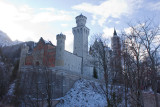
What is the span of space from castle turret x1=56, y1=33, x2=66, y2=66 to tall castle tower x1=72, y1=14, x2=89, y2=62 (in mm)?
10277

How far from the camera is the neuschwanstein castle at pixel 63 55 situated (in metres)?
30.9

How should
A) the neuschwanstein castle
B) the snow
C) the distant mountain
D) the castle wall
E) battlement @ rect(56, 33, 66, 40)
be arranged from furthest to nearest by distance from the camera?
1. the distant mountain
2. the castle wall
3. battlement @ rect(56, 33, 66, 40)
4. the neuschwanstein castle
5. the snow

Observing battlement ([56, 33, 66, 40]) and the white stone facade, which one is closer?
the white stone facade

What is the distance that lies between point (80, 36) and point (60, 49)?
1240cm

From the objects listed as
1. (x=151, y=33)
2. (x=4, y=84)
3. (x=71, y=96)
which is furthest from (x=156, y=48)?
(x=4, y=84)

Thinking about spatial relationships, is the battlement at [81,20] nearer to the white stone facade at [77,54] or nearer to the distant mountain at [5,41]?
the white stone facade at [77,54]

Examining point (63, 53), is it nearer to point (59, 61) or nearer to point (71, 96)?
point (59, 61)

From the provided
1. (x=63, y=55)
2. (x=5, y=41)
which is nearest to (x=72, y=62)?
(x=63, y=55)

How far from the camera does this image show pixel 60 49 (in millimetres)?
31359

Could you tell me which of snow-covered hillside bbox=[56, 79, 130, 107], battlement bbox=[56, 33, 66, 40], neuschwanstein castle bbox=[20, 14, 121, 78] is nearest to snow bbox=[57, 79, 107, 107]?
snow-covered hillside bbox=[56, 79, 130, 107]

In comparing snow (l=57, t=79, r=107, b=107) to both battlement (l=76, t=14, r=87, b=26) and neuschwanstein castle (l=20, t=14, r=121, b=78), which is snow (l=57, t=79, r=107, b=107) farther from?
battlement (l=76, t=14, r=87, b=26)

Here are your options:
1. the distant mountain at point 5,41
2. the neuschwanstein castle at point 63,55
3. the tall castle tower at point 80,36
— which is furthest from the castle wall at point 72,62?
the distant mountain at point 5,41

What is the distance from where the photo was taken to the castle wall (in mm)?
34041

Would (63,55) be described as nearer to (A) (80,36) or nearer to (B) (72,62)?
(B) (72,62)
